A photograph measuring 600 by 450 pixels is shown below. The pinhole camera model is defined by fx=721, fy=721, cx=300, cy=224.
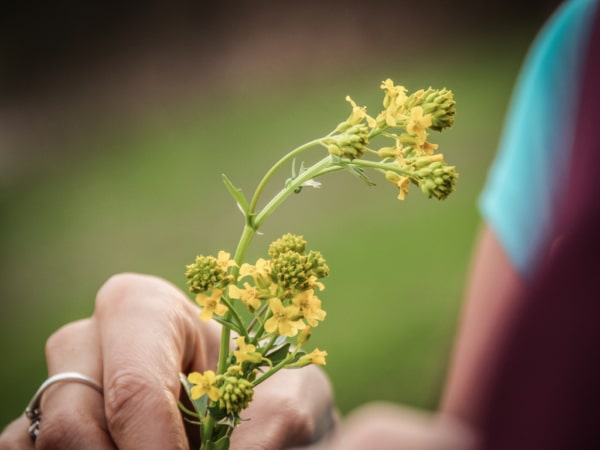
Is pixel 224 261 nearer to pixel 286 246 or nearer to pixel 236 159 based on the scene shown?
pixel 286 246

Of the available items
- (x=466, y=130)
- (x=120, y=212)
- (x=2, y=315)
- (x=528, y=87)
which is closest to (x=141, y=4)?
(x=120, y=212)

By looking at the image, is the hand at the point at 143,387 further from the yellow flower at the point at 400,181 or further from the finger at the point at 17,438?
the yellow flower at the point at 400,181

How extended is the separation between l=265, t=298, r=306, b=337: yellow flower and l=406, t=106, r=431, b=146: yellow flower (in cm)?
14

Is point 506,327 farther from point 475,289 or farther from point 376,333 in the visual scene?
point 376,333

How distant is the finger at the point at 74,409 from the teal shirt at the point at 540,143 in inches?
21.5

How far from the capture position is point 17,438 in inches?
23.2

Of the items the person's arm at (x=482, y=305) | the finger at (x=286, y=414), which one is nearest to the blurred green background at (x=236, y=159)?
the person's arm at (x=482, y=305)

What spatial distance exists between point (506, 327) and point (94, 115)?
3.26 m

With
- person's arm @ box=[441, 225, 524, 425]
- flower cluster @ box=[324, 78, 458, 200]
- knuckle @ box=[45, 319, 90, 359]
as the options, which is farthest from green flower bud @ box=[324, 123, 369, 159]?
person's arm @ box=[441, 225, 524, 425]

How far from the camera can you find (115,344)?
0.58 m

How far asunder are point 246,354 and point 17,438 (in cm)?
25

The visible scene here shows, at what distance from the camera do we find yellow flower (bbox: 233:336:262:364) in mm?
473

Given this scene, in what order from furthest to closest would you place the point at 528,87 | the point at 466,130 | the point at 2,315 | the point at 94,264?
1. the point at 466,130
2. the point at 94,264
3. the point at 2,315
4. the point at 528,87

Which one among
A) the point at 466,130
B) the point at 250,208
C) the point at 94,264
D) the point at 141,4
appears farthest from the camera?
the point at 141,4
